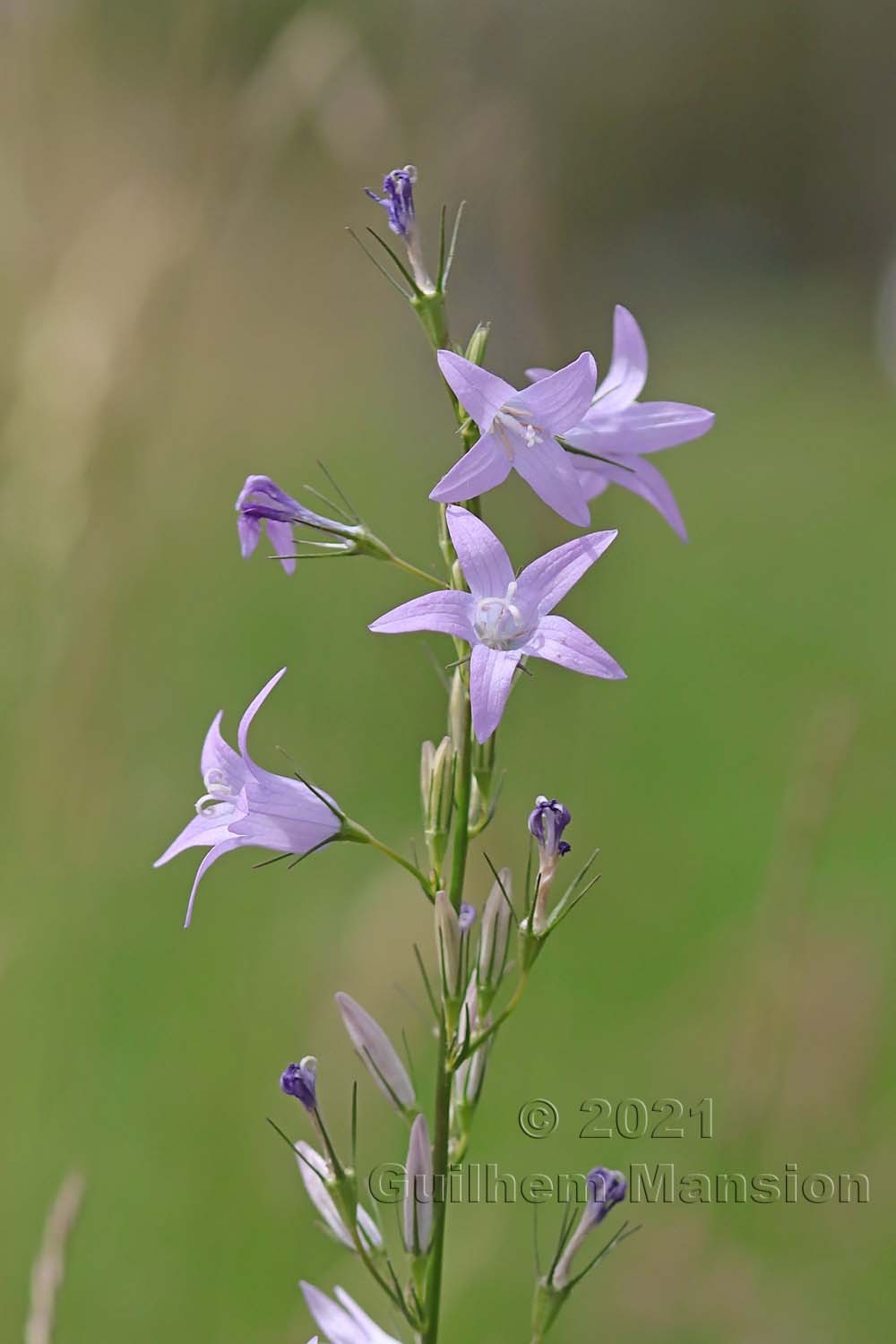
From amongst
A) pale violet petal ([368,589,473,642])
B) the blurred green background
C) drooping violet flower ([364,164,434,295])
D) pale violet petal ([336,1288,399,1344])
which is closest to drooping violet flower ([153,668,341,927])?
pale violet petal ([368,589,473,642])

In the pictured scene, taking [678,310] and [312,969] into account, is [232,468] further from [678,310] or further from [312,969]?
[678,310]

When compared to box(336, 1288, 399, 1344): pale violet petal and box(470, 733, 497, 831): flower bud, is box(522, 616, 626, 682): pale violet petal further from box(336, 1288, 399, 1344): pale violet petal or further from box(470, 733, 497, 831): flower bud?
box(336, 1288, 399, 1344): pale violet petal

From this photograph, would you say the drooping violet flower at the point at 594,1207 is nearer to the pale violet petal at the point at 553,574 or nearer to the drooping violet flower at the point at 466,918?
the drooping violet flower at the point at 466,918

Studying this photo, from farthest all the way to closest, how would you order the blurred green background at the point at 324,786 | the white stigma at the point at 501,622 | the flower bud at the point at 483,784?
the blurred green background at the point at 324,786 → the flower bud at the point at 483,784 → the white stigma at the point at 501,622

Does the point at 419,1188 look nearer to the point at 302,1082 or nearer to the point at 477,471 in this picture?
the point at 302,1082

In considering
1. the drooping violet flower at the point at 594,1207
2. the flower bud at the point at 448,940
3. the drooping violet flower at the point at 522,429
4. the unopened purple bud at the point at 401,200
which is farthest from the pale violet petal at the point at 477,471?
the drooping violet flower at the point at 594,1207

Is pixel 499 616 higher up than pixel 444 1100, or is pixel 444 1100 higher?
pixel 499 616

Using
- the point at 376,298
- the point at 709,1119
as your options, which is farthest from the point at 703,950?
the point at 376,298

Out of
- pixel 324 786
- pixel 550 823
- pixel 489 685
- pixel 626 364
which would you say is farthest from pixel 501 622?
pixel 324 786
